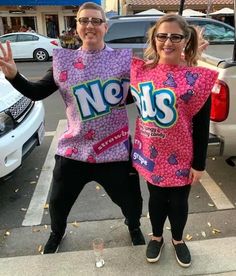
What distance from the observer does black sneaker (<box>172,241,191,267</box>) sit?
2480mm

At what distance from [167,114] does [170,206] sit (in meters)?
0.67

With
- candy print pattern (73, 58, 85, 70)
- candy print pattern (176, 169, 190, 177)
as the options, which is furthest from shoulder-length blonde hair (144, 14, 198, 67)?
candy print pattern (176, 169, 190, 177)

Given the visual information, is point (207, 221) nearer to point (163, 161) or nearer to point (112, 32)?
point (163, 161)

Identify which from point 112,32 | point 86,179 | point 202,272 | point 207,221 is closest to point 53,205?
point 86,179

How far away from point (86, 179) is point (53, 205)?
1.00 feet

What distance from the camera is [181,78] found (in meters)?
2.05

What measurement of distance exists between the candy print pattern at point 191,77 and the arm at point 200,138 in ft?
0.47

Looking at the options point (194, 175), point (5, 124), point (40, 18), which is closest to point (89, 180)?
point (194, 175)

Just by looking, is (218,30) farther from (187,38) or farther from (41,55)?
(41,55)

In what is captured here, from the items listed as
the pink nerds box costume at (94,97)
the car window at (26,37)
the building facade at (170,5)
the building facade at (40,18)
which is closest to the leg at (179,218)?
the pink nerds box costume at (94,97)

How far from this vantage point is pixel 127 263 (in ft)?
8.33

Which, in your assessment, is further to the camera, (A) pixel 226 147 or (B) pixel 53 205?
(A) pixel 226 147

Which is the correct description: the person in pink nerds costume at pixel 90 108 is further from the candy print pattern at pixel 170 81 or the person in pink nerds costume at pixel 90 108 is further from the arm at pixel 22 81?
the candy print pattern at pixel 170 81

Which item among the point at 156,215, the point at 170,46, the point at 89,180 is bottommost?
the point at 156,215
